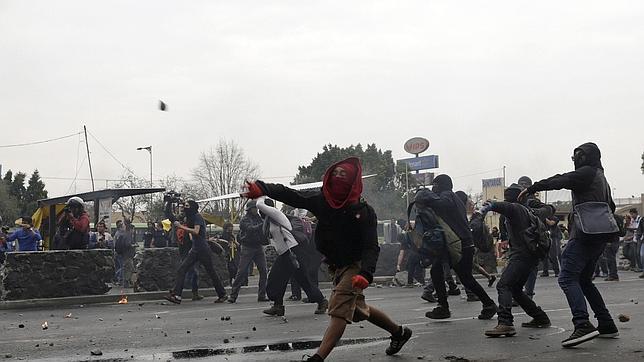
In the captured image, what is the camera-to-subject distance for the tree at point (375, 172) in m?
60.2

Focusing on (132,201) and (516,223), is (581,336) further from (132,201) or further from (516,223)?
(132,201)

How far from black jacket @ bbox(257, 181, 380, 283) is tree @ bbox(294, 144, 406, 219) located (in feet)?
173

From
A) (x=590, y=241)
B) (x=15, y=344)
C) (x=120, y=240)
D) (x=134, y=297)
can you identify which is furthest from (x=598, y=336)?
(x=120, y=240)

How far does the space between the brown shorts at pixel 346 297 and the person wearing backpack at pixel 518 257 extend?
1849 millimetres

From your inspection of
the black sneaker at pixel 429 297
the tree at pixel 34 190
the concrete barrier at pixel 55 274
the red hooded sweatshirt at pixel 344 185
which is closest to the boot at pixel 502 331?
the red hooded sweatshirt at pixel 344 185

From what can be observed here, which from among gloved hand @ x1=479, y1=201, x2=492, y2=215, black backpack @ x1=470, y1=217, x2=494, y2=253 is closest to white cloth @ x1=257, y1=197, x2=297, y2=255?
black backpack @ x1=470, y1=217, x2=494, y2=253

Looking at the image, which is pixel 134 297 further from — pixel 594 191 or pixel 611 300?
pixel 594 191

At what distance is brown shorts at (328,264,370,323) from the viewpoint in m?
6.43

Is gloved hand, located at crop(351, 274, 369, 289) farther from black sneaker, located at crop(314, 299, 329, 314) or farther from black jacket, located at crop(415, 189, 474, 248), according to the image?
black sneaker, located at crop(314, 299, 329, 314)

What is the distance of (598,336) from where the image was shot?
7.60 m

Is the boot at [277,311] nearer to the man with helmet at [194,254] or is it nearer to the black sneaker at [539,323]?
the man with helmet at [194,254]

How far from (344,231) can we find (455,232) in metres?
3.65

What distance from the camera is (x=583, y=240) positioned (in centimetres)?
752

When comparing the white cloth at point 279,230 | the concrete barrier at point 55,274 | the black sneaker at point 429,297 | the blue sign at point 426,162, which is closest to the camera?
the white cloth at point 279,230
